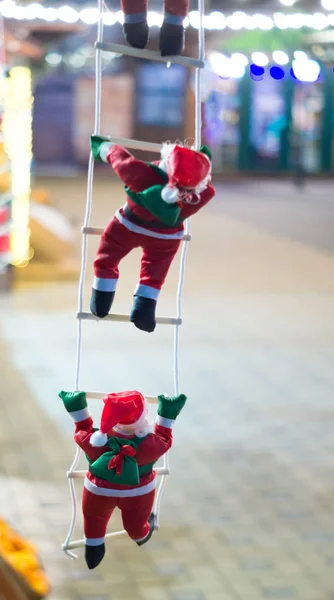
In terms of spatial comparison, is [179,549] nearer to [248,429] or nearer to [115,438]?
[248,429]

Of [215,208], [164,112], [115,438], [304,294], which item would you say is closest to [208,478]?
[115,438]

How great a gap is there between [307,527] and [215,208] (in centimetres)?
1115

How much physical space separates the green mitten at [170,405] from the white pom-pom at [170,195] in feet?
0.91

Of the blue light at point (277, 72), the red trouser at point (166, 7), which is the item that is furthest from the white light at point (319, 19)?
the blue light at point (277, 72)

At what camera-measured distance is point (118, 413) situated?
111 cm

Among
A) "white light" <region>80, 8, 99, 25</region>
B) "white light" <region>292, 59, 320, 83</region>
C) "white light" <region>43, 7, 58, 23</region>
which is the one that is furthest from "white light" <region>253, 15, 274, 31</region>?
"white light" <region>292, 59, 320, 83</region>

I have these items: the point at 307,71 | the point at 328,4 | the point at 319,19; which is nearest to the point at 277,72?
the point at 307,71

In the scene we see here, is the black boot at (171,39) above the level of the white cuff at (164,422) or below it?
above

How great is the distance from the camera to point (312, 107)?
19.7 m

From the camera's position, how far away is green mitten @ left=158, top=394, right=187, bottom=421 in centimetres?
114

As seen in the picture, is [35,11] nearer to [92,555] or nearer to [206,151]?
[206,151]

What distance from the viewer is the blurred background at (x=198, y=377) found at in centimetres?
317

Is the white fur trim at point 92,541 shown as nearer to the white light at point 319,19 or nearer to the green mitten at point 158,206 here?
the green mitten at point 158,206

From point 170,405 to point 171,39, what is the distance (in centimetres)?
49
